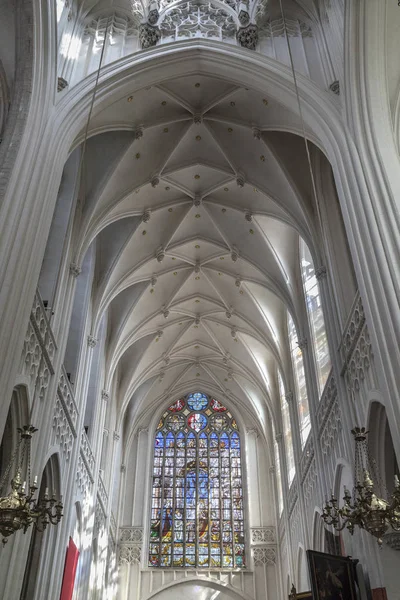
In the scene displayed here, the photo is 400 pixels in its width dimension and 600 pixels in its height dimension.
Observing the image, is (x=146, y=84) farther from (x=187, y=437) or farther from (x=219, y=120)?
(x=187, y=437)

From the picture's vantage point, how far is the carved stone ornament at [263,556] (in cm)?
2216

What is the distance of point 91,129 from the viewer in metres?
13.6

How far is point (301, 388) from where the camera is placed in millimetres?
→ 18234

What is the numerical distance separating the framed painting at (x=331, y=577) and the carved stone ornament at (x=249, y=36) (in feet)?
34.8

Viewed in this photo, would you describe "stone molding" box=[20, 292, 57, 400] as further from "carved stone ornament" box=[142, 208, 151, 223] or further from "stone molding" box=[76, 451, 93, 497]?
"carved stone ornament" box=[142, 208, 151, 223]

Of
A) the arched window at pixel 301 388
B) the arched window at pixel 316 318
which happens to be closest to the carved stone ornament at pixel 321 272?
A: the arched window at pixel 316 318

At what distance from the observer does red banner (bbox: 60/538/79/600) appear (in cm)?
1319

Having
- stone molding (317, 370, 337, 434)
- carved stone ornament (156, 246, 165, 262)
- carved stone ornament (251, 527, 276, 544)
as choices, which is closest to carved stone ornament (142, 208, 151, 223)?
carved stone ornament (156, 246, 165, 262)

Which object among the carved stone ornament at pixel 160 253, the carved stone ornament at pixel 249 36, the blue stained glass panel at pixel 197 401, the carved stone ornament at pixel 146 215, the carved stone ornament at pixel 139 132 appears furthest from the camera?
the blue stained glass panel at pixel 197 401

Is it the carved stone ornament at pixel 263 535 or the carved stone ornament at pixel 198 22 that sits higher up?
the carved stone ornament at pixel 198 22

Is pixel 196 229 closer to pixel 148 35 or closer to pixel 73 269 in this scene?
pixel 73 269

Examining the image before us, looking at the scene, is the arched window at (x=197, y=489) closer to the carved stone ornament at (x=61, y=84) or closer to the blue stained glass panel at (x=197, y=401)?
the blue stained glass panel at (x=197, y=401)

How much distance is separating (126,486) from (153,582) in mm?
3841

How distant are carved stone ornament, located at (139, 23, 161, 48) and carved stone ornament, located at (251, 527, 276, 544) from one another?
57.1 feet
